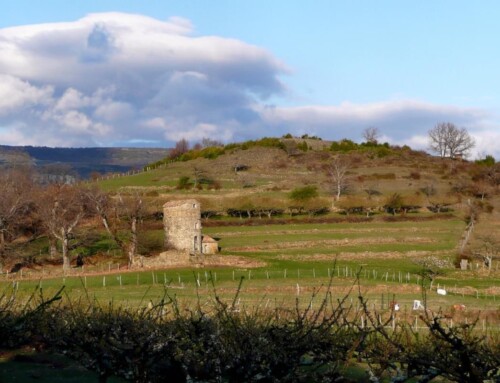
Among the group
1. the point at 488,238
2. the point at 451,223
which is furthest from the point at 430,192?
the point at 488,238

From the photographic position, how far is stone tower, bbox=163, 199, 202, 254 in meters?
64.1

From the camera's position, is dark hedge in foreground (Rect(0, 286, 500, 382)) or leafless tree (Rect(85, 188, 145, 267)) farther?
leafless tree (Rect(85, 188, 145, 267))

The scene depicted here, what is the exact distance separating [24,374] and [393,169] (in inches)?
3927

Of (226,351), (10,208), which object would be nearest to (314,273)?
(10,208)

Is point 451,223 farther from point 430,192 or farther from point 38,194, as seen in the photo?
point 38,194

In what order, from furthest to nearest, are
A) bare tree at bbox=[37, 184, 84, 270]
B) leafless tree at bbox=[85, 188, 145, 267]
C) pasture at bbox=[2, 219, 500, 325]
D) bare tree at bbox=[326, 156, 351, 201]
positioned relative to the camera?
1. bare tree at bbox=[326, 156, 351, 201]
2. leafless tree at bbox=[85, 188, 145, 267]
3. bare tree at bbox=[37, 184, 84, 270]
4. pasture at bbox=[2, 219, 500, 325]

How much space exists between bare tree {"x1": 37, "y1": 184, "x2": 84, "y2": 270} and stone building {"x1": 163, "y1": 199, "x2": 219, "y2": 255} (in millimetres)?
7828

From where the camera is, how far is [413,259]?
201 feet

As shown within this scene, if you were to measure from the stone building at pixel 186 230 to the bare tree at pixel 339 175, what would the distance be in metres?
29.6

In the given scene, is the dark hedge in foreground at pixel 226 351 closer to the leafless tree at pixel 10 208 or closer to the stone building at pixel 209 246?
the leafless tree at pixel 10 208


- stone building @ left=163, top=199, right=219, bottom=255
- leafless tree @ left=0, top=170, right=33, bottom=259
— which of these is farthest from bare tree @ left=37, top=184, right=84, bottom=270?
stone building @ left=163, top=199, right=219, bottom=255

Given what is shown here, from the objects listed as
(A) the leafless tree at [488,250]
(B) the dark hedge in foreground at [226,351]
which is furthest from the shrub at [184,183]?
(B) the dark hedge in foreground at [226,351]

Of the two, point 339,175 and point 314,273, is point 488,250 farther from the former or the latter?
point 339,175

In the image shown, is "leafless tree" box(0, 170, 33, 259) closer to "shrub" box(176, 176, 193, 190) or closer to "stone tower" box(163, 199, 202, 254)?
"stone tower" box(163, 199, 202, 254)
